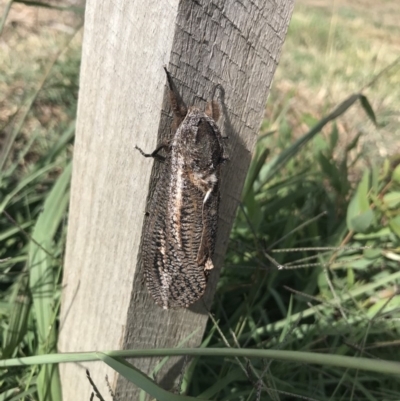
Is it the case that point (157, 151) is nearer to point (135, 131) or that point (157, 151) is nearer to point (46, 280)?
point (135, 131)

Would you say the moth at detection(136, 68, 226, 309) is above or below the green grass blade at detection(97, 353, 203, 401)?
above

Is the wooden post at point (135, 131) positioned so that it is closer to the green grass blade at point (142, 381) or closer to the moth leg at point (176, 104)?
the moth leg at point (176, 104)

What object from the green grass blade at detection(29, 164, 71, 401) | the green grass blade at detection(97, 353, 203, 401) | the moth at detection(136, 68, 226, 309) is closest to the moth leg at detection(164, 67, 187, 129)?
the moth at detection(136, 68, 226, 309)

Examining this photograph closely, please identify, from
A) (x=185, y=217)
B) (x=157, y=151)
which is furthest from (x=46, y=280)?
(x=157, y=151)

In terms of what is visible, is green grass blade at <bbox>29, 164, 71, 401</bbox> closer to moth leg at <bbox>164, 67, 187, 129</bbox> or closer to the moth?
the moth

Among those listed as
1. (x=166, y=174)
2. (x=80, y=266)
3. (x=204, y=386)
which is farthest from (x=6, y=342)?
(x=166, y=174)

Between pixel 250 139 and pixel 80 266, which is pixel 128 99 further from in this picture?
pixel 80 266
